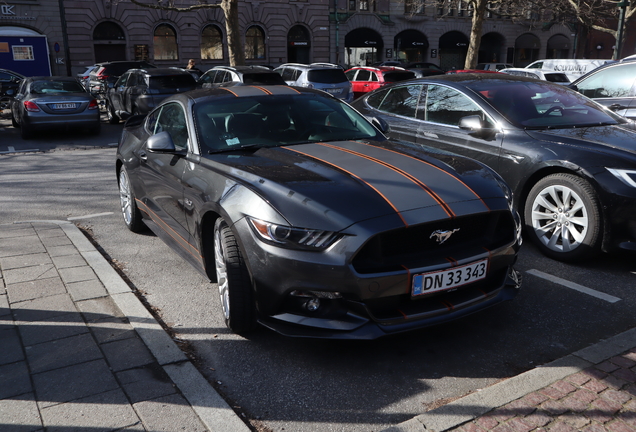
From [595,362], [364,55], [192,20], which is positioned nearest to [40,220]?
[595,362]

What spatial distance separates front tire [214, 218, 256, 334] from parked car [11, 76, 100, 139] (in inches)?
484

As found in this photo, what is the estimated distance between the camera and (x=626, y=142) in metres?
5.02

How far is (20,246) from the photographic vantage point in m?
5.64

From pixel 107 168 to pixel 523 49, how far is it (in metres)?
48.1

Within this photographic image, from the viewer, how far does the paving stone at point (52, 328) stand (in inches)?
145

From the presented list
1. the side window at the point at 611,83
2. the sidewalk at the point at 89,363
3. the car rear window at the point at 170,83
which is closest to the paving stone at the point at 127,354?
the sidewalk at the point at 89,363

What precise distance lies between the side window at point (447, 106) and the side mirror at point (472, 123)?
212 mm

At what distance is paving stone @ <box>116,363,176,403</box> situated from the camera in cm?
306

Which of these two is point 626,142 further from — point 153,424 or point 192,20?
point 192,20

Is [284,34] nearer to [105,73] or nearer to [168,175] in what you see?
[105,73]

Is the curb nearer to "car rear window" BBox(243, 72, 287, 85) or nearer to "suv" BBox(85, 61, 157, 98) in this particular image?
"car rear window" BBox(243, 72, 287, 85)

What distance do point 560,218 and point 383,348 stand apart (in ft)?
7.73

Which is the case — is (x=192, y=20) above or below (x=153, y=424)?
above

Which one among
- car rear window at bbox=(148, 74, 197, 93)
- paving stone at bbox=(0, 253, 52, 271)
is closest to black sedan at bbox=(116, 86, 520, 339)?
Answer: paving stone at bbox=(0, 253, 52, 271)
